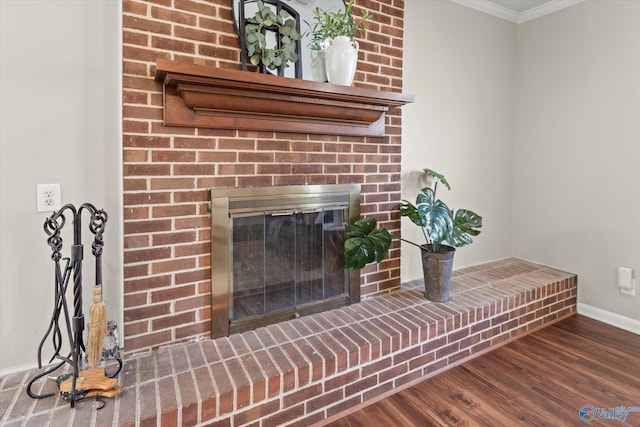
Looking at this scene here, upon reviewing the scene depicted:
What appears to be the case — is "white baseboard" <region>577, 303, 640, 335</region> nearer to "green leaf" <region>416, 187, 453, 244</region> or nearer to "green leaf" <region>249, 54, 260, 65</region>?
"green leaf" <region>416, 187, 453, 244</region>

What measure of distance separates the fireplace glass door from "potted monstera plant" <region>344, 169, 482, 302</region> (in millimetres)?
159

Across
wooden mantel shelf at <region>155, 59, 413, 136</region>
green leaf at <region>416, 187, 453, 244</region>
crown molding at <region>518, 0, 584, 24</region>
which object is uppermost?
crown molding at <region>518, 0, 584, 24</region>

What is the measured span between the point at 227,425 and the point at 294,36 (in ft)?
6.03

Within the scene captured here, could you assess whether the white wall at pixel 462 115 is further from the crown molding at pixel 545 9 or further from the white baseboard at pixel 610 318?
the white baseboard at pixel 610 318

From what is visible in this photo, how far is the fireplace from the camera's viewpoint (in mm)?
1846

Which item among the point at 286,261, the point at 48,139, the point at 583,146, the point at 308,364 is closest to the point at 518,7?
the point at 583,146

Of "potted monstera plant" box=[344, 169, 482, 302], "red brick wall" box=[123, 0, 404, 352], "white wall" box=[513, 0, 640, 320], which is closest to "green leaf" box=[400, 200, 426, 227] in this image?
"potted monstera plant" box=[344, 169, 482, 302]

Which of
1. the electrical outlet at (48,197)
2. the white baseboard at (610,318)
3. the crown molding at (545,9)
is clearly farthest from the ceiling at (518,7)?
the electrical outlet at (48,197)

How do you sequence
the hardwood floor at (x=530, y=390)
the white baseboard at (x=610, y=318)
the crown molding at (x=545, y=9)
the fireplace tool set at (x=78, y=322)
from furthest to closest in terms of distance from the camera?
the crown molding at (x=545, y=9)
the white baseboard at (x=610, y=318)
the hardwood floor at (x=530, y=390)
the fireplace tool set at (x=78, y=322)

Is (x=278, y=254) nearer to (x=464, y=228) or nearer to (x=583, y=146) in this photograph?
(x=464, y=228)

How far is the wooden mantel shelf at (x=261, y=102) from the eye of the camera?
1582mm

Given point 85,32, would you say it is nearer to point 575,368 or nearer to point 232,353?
point 232,353

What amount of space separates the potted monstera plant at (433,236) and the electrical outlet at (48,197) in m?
1.41

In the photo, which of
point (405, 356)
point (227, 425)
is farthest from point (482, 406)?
point (227, 425)
